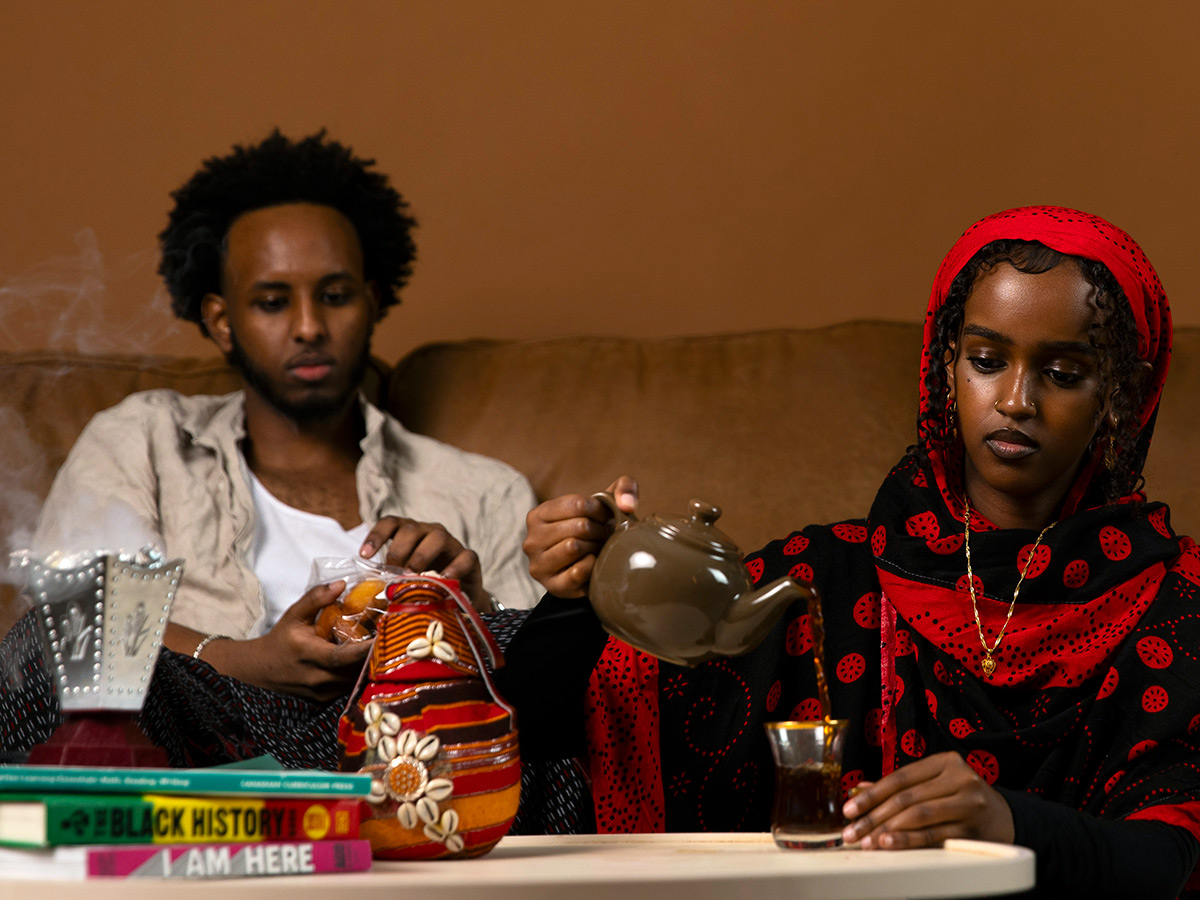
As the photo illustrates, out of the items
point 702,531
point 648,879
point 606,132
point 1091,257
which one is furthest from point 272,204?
point 648,879

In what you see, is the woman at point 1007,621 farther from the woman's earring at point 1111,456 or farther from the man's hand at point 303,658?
the man's hand at point 303,658

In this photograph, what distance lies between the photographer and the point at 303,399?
2193 mm

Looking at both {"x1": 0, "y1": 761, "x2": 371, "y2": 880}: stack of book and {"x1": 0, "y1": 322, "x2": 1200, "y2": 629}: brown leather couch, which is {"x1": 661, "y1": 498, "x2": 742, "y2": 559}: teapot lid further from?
{"x1": 0, "y1": 322, "x2": 1200, "y2": 629}: brown leather couch

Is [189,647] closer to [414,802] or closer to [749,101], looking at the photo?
[414,802]

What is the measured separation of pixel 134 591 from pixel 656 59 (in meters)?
2.17

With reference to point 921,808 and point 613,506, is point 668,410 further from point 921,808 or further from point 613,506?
point 921,808

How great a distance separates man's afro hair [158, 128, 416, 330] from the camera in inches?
92.3

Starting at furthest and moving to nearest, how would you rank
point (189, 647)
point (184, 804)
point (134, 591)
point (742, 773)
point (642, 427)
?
1. point (642, 427)
2. point (189, 647)
3. point (742, 773)
4. point (134, 591)
5. point (184, 804)

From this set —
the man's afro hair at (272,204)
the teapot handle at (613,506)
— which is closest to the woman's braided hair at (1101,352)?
the teapot handle at (613,506)

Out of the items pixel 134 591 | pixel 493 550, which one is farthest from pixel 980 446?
pixel 493 550

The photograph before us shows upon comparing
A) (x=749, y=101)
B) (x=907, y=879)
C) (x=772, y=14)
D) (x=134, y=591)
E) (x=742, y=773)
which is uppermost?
(x=772, y=14)

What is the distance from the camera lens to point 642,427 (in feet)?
6.93

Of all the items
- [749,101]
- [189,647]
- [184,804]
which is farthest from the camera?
[749,101]

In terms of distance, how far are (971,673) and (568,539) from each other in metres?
0.52
